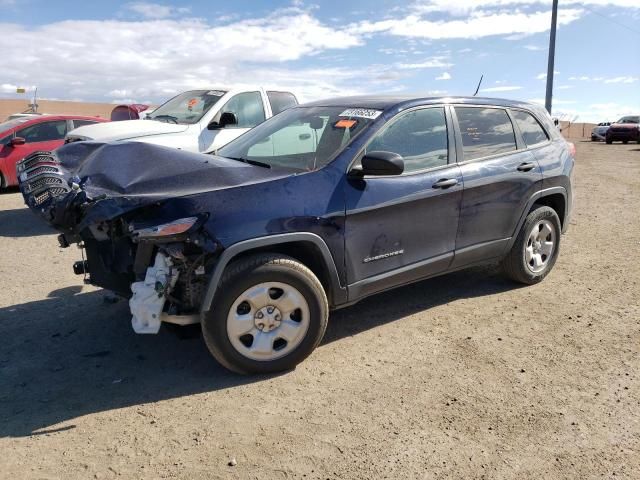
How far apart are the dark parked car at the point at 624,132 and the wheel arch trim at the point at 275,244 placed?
110 ft

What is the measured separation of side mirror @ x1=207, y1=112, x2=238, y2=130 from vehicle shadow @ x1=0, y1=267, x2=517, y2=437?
3.71 metres

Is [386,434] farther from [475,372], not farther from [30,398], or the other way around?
[30,398]

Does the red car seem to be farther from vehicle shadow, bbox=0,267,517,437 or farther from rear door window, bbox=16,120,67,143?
vehicle shadow, bbox=0,267,517,437

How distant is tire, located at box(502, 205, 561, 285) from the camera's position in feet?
17.2

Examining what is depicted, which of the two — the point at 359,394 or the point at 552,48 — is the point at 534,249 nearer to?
the point at 359,394

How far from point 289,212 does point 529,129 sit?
9.75 feet

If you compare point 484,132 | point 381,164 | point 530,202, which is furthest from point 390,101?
point 530,202

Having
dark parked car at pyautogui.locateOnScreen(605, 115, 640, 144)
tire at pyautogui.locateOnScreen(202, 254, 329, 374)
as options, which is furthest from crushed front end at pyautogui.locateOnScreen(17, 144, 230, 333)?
dark parked car at pyautogui.locateOnScreen(605, 115, 640, 144)

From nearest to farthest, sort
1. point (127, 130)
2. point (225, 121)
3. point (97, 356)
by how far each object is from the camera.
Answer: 1. point (97, 356)
2. point (127, 130)
3. point (225, 121)

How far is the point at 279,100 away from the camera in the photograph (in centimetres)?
934

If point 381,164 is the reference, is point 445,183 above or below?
below

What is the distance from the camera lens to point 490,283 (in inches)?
221

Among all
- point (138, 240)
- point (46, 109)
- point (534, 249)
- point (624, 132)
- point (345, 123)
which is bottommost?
point (624, 132)

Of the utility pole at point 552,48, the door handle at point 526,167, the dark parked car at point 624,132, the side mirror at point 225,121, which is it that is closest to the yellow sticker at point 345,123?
the door handle at point 526,167
